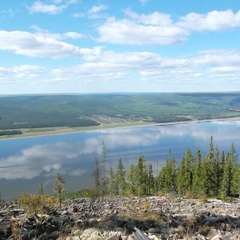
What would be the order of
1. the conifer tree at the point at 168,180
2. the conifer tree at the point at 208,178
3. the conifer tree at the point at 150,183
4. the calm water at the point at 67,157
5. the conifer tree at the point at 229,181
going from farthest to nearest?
the calm water at the point at 67,157, the conifer tree at the point at 150,183, the conifer tree at the point at 168,180, the conifer tree at the point at 229,181, the conifer tree at the point at 208,178

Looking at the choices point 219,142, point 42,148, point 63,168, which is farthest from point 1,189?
point 219,142

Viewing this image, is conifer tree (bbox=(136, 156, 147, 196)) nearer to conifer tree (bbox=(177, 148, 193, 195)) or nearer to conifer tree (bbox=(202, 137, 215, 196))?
conifer tree (bbox=(177, 148, 193, 195))

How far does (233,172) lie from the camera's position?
224 ft

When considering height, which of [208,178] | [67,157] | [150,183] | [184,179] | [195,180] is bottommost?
[67,157]

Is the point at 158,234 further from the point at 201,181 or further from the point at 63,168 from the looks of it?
the point at 63,168

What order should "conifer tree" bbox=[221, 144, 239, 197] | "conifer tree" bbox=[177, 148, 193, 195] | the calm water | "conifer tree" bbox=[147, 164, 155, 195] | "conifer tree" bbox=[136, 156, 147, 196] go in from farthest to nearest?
the calm water < "conifer tree" bbox=[147, 164, 155, 195] < "conifer tree" bbox=[136, 156, 147, 196] < "conifer tree" bbox=[177, 148, 193, 195] < "conifer tree" bbox=[221, 144, 239, 197]

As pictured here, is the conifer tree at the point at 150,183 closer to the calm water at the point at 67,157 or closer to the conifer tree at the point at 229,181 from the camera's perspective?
the conifer tree at the point at 229,181

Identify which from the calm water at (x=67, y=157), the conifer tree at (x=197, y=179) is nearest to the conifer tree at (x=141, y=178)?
the conifer tree at (x=197, y=179)

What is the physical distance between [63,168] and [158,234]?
11143cm

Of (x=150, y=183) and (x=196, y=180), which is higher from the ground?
(x=196, y=180)

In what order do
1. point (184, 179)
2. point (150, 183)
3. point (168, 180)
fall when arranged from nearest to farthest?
point (184, 179) → point (168, 180) → point (150, 183)

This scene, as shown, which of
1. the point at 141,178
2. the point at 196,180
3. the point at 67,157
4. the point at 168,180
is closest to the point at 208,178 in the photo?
the point at 196,180

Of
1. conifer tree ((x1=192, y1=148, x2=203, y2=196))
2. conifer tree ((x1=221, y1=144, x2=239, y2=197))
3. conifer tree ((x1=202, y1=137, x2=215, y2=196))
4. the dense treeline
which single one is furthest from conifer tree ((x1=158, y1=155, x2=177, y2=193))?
conifer tree ((x1=221, y1=144, x2=239, y2=197))

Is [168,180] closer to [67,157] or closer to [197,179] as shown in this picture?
[197,179]
